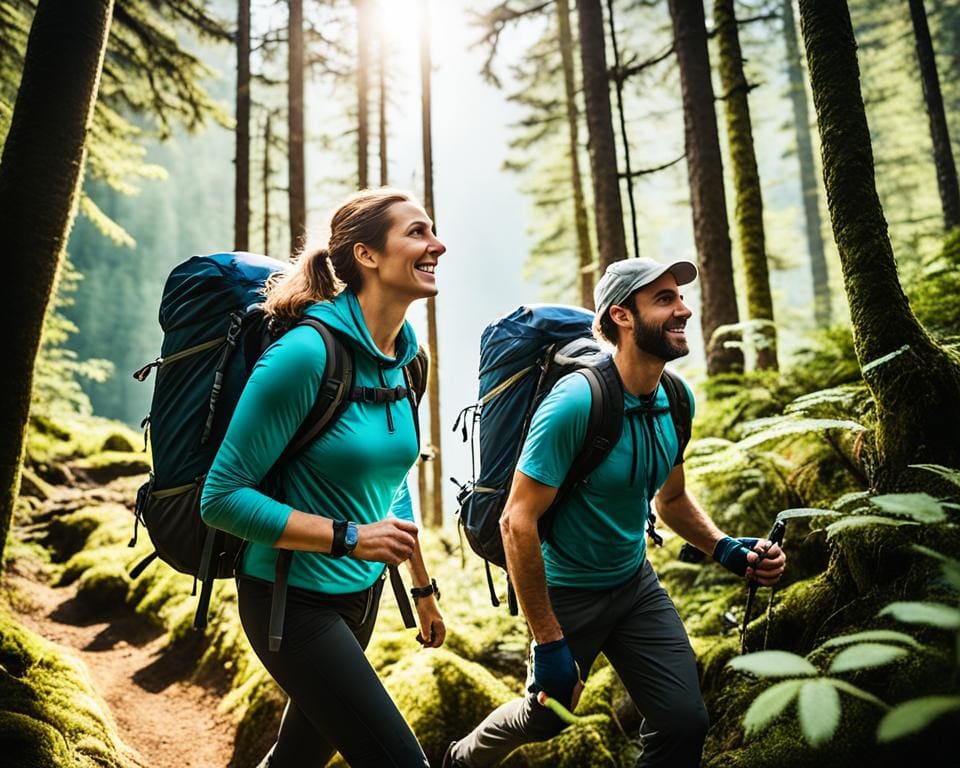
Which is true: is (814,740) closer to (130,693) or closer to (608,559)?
(608,559)

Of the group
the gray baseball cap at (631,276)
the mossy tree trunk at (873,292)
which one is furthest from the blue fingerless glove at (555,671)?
the mossy tree trunk at (873,292)

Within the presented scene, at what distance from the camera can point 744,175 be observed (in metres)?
9.13

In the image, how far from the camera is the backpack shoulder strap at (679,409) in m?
3.28

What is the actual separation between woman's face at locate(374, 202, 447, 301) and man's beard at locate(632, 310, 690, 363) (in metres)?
1.18

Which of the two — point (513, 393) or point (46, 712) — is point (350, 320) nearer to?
point (513, 393)

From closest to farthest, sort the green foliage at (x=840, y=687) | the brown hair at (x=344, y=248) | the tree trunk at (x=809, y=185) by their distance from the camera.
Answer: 1. the green foliage at (x=840, y=687)
2. the brown hair at (x=344, y=248)
3. the tree trunk at (x=809, y=185)

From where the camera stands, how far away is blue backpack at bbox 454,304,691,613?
3.27 metres

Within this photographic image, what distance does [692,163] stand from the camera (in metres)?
8.91

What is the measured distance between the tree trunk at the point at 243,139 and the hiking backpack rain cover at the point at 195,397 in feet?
32.2

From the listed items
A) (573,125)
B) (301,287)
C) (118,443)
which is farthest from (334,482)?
(118,443)

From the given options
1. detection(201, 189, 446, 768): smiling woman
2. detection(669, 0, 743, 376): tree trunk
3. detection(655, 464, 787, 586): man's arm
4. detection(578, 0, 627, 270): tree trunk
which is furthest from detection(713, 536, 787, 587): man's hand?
detection(578, 0, 627, 270): tree trunk

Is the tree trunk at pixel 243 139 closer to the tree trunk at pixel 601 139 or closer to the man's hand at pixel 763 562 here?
the tree trunk at pixel 601 139

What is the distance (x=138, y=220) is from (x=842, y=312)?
273ft

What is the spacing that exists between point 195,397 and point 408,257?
1.15 m
